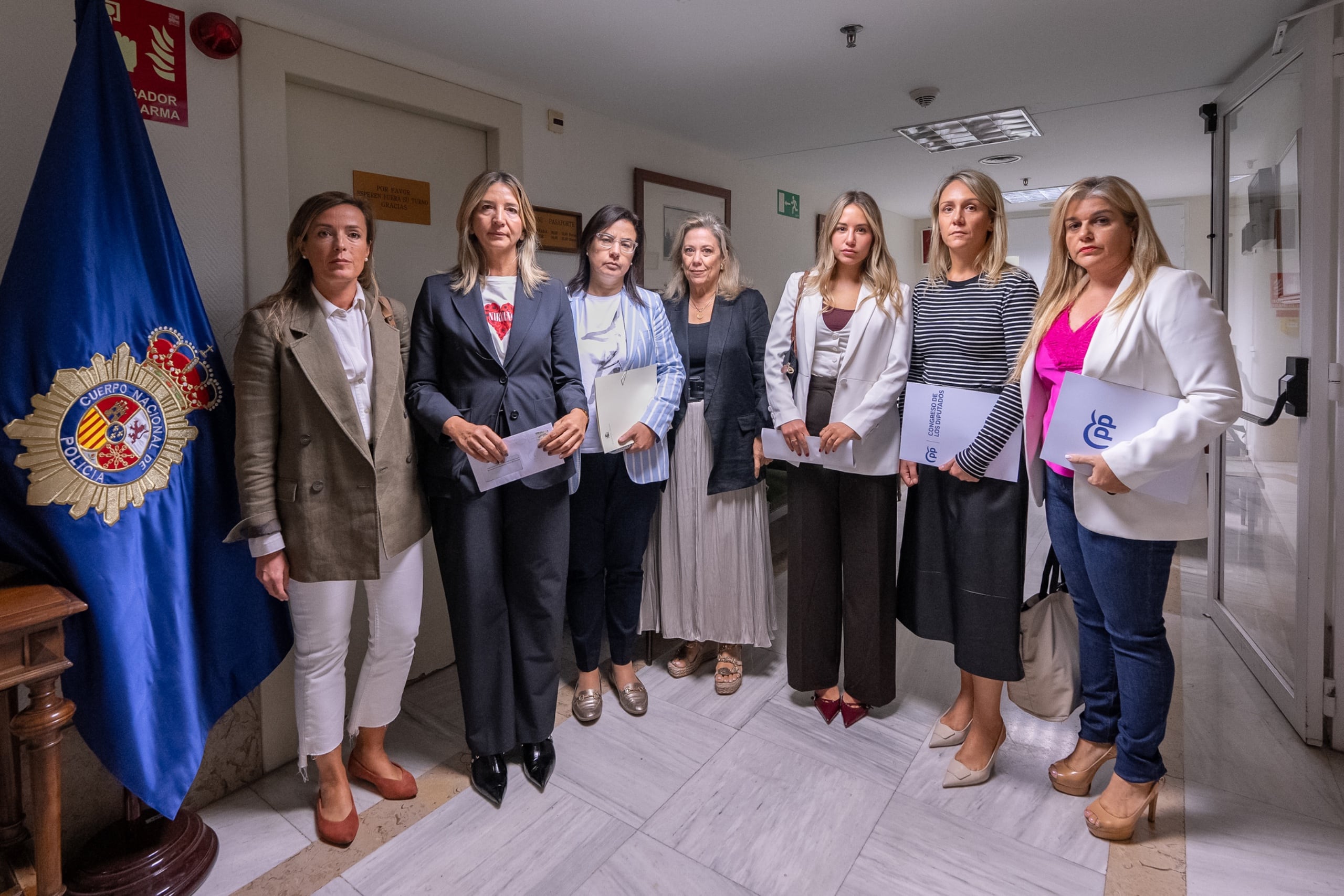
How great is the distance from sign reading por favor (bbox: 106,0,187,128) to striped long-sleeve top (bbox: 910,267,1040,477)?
6.26 ft

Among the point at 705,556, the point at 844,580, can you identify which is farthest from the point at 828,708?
the point at 705,556

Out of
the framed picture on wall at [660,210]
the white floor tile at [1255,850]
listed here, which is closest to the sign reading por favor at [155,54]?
the framed picture on wall at [660,210]

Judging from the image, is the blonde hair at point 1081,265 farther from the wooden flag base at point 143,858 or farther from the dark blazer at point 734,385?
the wooden flag base at point 143,858

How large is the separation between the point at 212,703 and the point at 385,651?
379 mm

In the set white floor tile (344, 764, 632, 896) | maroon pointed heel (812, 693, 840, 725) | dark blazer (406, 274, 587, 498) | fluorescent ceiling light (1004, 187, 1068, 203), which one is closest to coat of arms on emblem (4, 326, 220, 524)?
dark blazer (406, 274, 587, 498)

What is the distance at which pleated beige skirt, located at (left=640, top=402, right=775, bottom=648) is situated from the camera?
2369mm

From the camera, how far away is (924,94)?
280 centimetres

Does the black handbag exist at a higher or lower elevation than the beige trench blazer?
higher

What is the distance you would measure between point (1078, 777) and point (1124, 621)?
0.52 metres

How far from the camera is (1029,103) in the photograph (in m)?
3.01

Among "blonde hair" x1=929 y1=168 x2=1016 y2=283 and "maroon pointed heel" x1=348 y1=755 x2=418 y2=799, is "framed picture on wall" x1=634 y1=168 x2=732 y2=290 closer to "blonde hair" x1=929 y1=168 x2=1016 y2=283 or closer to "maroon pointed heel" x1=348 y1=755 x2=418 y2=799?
"blonde hair" x1=929 y1=168 x2=1016 y2=283

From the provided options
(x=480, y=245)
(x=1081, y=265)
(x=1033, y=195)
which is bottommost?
(x=1081, y=265)

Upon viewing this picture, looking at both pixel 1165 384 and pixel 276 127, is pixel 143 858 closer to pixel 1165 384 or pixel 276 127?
pixel 276 127

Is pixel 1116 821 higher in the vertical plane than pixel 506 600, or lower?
lower
